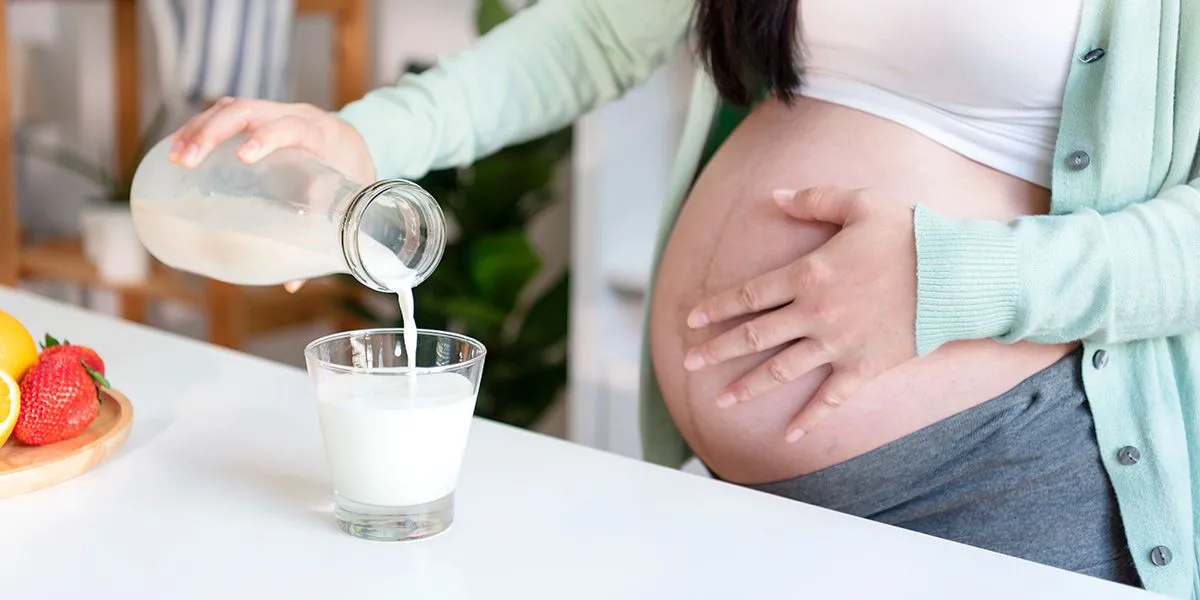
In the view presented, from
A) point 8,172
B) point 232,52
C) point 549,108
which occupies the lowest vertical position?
point 8,172

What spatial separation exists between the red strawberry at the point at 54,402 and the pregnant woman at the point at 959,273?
180 millimetres

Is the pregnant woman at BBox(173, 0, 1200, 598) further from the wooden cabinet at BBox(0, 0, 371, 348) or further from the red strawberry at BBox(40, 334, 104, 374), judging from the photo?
the wooden cabinet at BBox(0, 0, 371, 348)

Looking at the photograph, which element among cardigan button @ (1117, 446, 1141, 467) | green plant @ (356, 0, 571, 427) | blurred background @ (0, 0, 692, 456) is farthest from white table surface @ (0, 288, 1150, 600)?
green plant @ (356, 0, 571, 427)

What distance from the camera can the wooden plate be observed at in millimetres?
746

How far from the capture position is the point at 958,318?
846mm

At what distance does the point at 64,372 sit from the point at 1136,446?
800mm

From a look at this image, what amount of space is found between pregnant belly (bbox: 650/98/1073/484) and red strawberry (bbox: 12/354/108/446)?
484mm

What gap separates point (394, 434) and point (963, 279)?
1.40ft

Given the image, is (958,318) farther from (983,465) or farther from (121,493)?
(121,493)

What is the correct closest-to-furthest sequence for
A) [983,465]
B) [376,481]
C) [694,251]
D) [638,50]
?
[376,481] < [983,465] < [694,251] < [638,50]

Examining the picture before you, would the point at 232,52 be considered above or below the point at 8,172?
above

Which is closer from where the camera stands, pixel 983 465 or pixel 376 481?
pixel 376 481

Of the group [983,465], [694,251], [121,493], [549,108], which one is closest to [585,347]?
[549,108]

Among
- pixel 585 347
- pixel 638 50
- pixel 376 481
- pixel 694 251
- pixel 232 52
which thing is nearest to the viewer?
pixel 376 481
